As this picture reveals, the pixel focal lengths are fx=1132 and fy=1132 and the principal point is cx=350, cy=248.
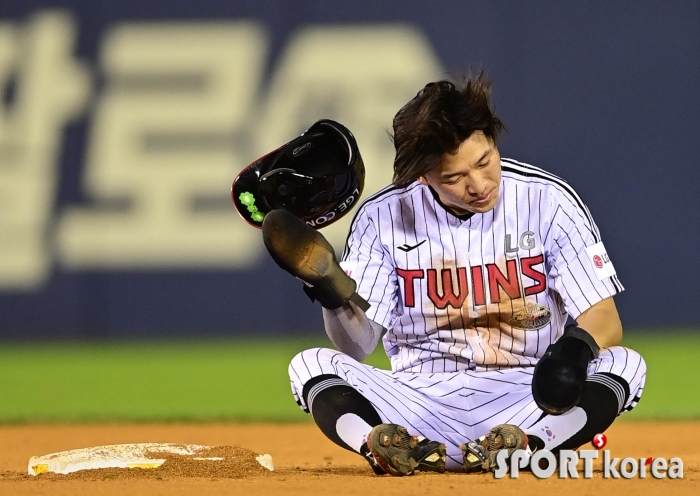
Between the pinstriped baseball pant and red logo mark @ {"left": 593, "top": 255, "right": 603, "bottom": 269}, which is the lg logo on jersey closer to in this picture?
red logo mark @ {"left": 593, "top": 255, "right": 603, "bottom": 269}

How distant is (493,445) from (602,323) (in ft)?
1.77

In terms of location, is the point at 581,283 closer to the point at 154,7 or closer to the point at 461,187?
the point at 461,187

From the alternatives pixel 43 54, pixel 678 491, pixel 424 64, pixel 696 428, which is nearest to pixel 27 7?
pixel 43 54

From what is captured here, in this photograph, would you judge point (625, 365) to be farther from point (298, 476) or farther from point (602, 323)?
point (298, 476)

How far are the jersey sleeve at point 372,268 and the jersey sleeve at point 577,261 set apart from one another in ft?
1.63

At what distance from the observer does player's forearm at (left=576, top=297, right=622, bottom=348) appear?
3225 mm

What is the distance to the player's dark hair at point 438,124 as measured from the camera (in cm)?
316

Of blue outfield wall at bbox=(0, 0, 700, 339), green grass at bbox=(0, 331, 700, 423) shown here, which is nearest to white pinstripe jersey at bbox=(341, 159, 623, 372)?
green grass at bbox=(0, 331, 700, 423)

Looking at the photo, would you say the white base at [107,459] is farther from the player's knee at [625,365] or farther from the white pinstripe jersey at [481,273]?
the player's knee at [625,365]

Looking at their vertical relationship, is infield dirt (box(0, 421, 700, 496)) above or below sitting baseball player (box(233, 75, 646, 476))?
below

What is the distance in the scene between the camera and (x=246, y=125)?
26.9 ft

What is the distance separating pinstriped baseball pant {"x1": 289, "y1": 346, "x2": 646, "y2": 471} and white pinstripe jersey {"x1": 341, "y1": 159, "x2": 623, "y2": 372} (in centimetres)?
7

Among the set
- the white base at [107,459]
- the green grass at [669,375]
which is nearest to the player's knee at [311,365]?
the white base at [107,459]

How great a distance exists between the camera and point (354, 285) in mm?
3223
